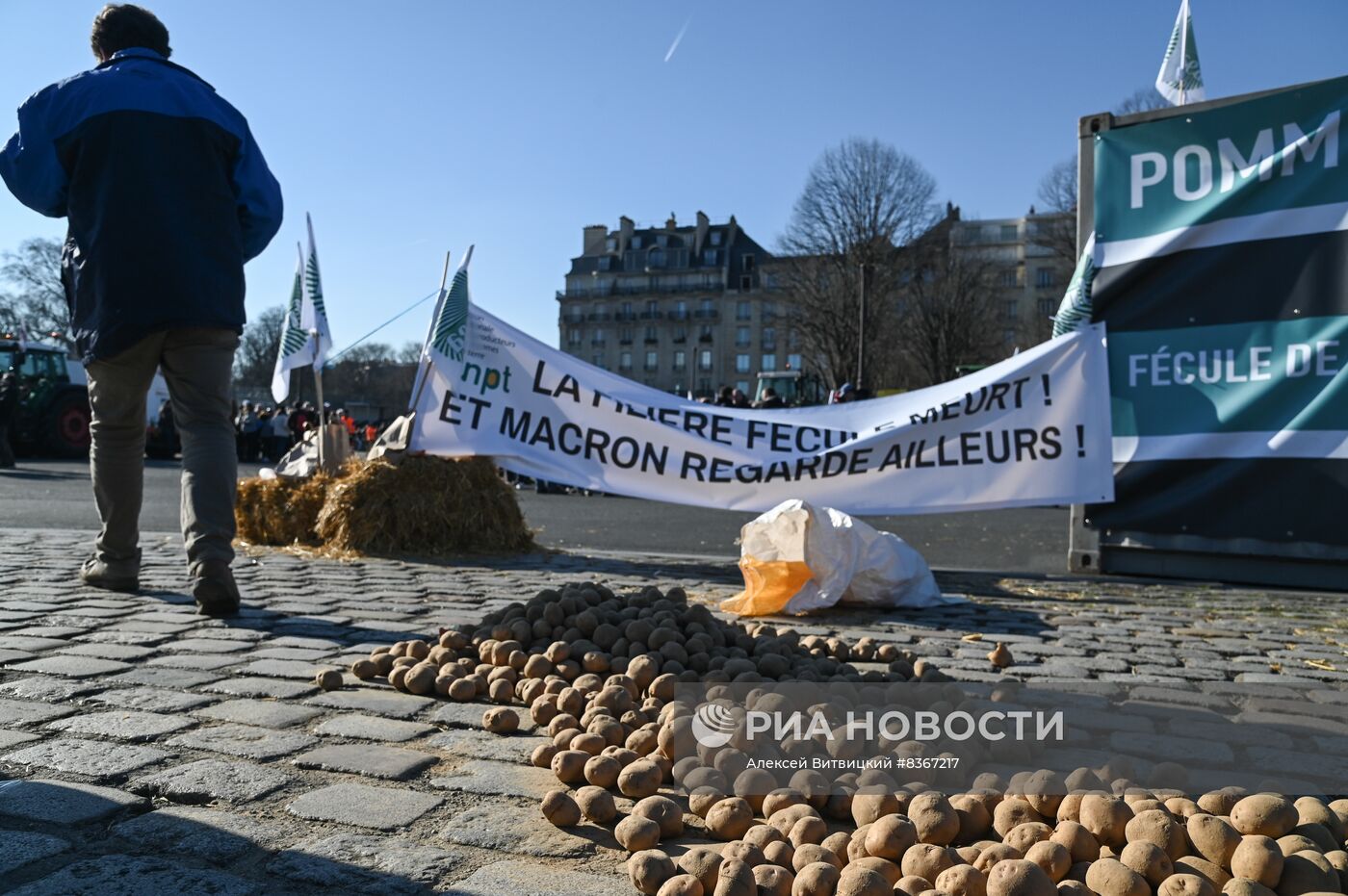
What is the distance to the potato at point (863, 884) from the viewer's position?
1.79 m

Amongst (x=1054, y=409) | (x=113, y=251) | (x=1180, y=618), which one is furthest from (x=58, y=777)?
(x=1054, y=409)

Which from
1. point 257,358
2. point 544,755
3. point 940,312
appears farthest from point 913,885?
point 257,358

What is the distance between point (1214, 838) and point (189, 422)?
4.38m

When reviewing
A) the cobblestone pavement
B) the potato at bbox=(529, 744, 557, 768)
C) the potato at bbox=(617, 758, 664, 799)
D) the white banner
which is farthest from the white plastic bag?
the potato at bbox=(617, 758, 664, 799)

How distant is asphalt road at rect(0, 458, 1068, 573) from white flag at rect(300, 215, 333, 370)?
2062 mm

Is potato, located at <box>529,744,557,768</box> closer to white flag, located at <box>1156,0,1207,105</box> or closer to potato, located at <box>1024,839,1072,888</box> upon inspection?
potato, located at <box>1024,839,1072,888</box>

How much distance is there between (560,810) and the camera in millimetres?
2246

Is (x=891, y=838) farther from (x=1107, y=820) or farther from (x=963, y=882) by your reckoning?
(x=1107, y=820)

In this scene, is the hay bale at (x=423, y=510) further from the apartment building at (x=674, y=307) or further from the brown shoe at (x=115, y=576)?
the apartment building at (x=674, y=307)

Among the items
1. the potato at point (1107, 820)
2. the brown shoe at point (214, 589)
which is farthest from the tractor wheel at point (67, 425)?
the potato at point (1107, 820)

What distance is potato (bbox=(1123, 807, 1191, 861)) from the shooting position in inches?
76.8

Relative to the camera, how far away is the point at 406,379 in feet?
356

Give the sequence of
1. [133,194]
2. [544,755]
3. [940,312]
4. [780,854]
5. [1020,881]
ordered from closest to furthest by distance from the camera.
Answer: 1. [1020,881]
2. [780,854]
3. [544,755]
4. [133,194]
5. [940,312]

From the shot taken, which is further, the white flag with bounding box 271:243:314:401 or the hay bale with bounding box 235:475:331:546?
the white flag with bounding box 271:243:314:401
